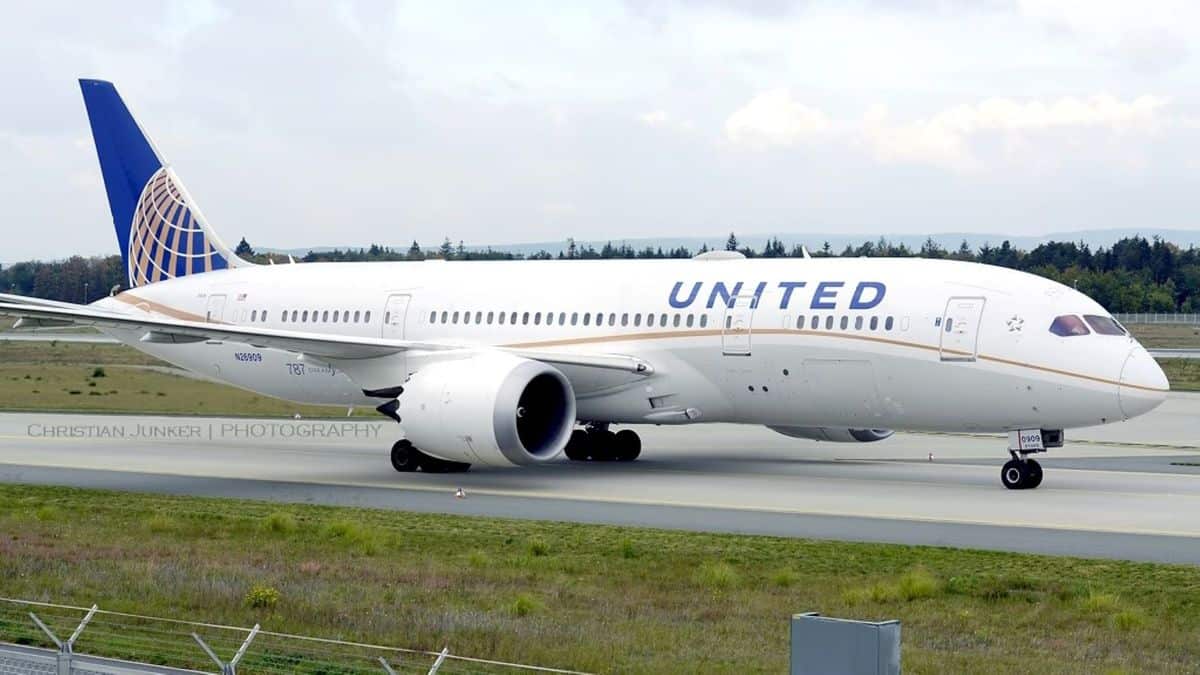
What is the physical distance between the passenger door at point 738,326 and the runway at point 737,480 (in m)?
2.31

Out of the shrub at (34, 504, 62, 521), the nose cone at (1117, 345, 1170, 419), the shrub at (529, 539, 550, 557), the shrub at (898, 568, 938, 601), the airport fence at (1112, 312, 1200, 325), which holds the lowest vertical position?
the shrub at (34, 504, 62, 521)

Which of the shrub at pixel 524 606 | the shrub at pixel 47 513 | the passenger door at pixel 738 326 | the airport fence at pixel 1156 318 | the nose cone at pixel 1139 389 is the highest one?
the airport fence at pixel 1156 318

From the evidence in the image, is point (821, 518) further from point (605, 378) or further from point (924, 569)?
point (605, 378)

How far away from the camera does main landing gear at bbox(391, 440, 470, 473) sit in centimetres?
2997

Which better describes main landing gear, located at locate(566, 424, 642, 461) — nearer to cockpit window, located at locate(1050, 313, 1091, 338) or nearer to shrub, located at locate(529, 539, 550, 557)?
cockpit window, located at locate(1050, 313, 1091, 338)

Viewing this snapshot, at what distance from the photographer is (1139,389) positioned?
25172mm

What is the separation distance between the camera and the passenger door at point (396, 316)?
33656 millimetres

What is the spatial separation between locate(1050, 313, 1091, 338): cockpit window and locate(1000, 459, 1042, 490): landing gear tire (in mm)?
2208

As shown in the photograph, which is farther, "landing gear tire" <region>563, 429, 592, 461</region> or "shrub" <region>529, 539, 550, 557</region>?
"landing gear tire" <region>563, 429, 592, 461</region>

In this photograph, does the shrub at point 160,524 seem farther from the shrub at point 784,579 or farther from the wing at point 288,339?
the shrub at point 784,579

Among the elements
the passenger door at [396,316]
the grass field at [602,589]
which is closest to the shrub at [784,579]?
the grass field at [602,589]

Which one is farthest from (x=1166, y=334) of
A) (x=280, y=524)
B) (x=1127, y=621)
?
(x=1127, y=621)

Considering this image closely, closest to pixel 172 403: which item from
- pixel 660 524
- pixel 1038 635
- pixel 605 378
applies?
pixel 605 378

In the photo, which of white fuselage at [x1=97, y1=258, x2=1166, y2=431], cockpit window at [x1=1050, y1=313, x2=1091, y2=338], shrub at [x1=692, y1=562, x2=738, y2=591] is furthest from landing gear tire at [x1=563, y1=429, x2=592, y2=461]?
shrub at [x1=692, y1=562, x2=738, y2=591]
